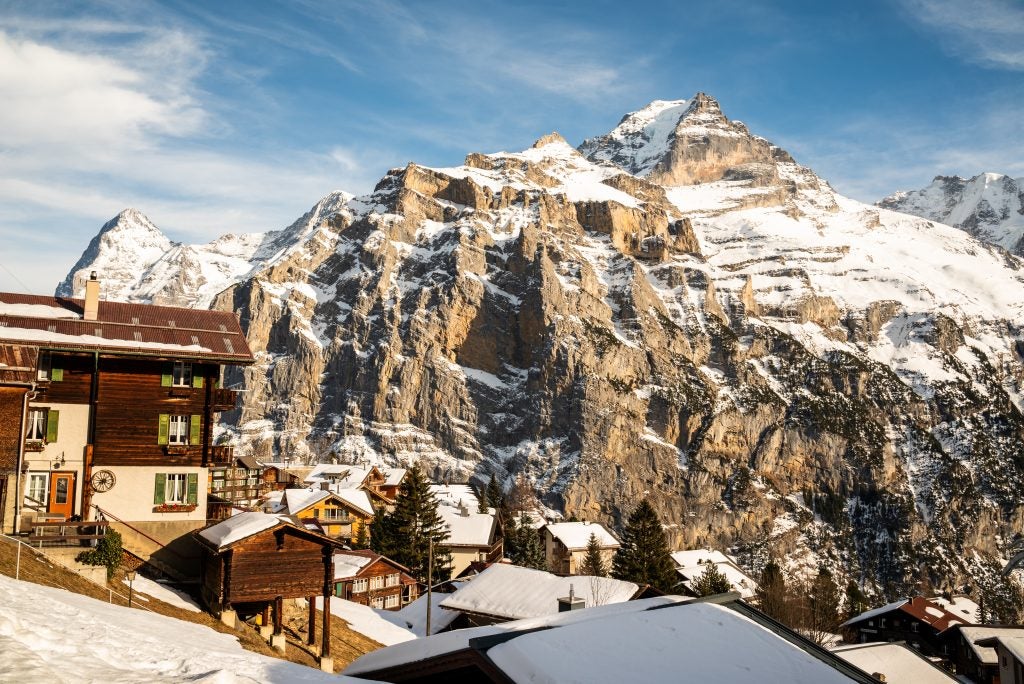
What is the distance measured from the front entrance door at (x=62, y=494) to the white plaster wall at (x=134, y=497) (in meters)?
0.86

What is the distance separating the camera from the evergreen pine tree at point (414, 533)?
240 feet

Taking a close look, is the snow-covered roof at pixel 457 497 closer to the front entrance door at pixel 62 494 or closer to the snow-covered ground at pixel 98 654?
the front entrance door at pixel 62 494

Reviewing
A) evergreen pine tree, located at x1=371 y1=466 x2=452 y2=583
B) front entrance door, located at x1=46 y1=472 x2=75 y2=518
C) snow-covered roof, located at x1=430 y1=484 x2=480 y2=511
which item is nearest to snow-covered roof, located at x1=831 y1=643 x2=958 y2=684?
front entrance door, located at x1=46 y1=472 x2=75 y2=518

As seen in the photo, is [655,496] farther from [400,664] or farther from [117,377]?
[400,664]

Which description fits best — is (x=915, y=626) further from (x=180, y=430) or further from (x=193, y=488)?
(x=180, y=430)

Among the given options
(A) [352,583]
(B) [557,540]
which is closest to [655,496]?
(B) [557,540]

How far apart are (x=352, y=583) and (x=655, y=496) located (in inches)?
5752

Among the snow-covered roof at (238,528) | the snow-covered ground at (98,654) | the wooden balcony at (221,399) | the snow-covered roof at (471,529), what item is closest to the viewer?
the snow-covered ground at (98,654)

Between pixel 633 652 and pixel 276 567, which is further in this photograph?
pixel 276 567

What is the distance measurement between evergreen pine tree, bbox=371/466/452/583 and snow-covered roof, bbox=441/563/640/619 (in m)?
28.5

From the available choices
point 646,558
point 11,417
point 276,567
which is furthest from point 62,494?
point 646,558

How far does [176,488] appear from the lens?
3553 cm

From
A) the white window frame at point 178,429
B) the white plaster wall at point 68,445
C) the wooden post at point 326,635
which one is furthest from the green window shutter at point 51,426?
the wooden post at point 326,635

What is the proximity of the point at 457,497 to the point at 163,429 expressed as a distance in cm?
10194
